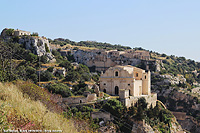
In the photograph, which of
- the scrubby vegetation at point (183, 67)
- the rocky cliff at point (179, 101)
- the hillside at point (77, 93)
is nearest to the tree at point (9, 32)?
the hillside at point (77, 93)

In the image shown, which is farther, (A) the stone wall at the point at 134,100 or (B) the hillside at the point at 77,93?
(A) the stone wall at the point at 134,100

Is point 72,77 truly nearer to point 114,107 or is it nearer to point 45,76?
point 45,76

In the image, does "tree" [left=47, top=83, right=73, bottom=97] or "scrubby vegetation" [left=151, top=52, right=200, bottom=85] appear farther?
"scrubby vegetation" [left=151, top=52, right=200, bottom=85]

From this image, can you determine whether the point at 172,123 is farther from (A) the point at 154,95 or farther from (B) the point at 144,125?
(B) the point at 144,125

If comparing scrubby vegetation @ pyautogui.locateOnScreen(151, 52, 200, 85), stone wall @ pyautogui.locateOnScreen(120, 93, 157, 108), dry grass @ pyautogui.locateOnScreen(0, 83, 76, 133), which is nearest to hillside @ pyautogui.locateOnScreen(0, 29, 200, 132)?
dry grass @ pyautogui.locateOnScreen(0, 83, 76, 133)

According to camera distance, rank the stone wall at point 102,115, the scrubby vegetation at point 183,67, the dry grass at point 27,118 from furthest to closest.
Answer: the scrubby vegetation at point 183,67
the stone wall at point 102,115
the dry grass at point 27,118

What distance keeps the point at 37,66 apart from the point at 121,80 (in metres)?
15.5

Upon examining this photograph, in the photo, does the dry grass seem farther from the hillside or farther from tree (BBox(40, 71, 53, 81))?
tree (BBox(40, 71, 53, 81))

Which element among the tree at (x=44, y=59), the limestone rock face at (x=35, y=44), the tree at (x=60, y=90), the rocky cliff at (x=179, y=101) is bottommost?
the rocky cliff at (x=179, y=101)

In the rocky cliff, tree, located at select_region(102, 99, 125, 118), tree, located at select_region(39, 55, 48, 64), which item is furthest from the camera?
the rocky cliff

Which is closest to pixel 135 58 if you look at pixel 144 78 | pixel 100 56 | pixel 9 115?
pixel 100 56

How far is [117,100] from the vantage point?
3372 cm

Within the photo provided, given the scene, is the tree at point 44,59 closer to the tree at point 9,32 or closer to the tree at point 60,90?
the tree at point 9,32

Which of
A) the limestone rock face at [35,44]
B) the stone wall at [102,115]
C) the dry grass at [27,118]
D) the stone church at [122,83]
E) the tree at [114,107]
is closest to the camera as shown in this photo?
the dry grass at [27,118]
